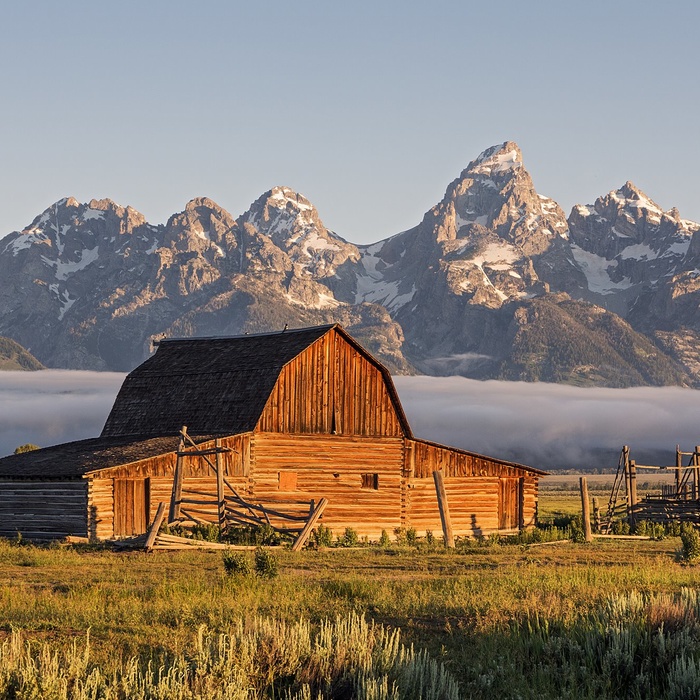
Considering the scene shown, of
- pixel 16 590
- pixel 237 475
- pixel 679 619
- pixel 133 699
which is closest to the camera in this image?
pixel 133 699

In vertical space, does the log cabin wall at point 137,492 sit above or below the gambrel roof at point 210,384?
below

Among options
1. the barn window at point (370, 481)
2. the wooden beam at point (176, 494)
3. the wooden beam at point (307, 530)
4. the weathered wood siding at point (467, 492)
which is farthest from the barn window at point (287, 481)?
the wooden beam at point (307, 530)

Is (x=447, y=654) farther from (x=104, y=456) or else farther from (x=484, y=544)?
(x=104, y=456)

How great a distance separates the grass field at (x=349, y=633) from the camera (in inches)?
523

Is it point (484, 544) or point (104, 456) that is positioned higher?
point (104, 456)

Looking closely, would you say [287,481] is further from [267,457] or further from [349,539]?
[349,539]

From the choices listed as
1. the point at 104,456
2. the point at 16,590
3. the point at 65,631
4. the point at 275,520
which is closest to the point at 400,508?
the point at 275,520

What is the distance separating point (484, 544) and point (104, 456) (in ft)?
44.1

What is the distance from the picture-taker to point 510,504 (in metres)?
51.2

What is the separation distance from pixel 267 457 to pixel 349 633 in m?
30.3

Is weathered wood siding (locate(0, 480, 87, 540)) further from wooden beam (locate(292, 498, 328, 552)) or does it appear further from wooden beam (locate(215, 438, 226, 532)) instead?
wooden beam (locate(292, 498, 328, 552))

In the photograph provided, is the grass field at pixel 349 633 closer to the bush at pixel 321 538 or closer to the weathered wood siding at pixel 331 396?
the bush at pixel 321 538

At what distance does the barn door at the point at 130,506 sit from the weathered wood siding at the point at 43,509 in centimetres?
114

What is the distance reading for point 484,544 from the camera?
135ft
